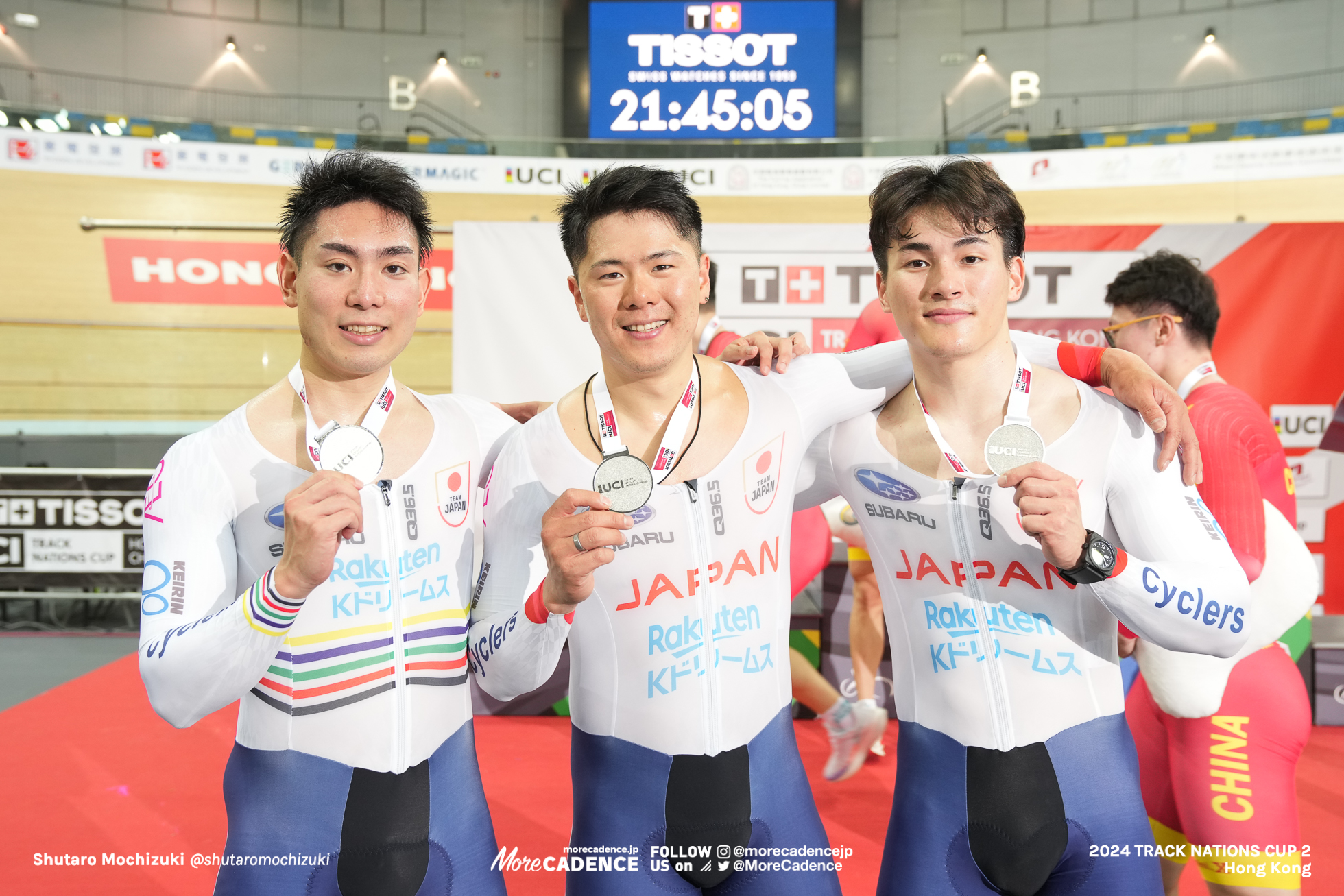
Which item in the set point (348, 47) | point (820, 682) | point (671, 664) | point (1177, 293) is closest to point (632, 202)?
point (671, 664)

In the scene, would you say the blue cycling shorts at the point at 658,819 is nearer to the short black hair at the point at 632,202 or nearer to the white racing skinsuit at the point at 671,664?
the white racing skinsuit at the point at 671,664

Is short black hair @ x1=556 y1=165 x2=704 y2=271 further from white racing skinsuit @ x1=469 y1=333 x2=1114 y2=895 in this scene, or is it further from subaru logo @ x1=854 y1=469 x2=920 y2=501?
subaru logo @ x1=854 y1=469 x2=920 y2=501

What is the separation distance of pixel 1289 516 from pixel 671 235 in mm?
2249

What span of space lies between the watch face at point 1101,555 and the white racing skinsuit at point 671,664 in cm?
67

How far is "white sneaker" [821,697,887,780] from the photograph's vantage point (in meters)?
2.36

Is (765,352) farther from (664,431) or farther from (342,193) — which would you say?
(342,193)

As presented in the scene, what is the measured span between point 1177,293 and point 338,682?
2761 mm

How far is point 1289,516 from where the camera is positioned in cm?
273

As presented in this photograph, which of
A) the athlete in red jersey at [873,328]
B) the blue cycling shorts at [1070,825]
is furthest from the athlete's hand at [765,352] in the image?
the athlete in red jersey at [873,328]

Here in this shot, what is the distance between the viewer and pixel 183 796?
426cm

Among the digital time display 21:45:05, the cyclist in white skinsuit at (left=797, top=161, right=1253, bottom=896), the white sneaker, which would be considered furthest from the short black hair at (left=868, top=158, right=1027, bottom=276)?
the digital time display 21:45:05

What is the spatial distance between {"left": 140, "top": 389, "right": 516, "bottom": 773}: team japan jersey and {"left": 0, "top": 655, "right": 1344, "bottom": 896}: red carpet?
1938 mm

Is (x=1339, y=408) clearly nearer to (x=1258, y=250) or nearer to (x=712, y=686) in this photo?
(x=1258, y=250)

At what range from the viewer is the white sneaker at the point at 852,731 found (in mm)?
2361
